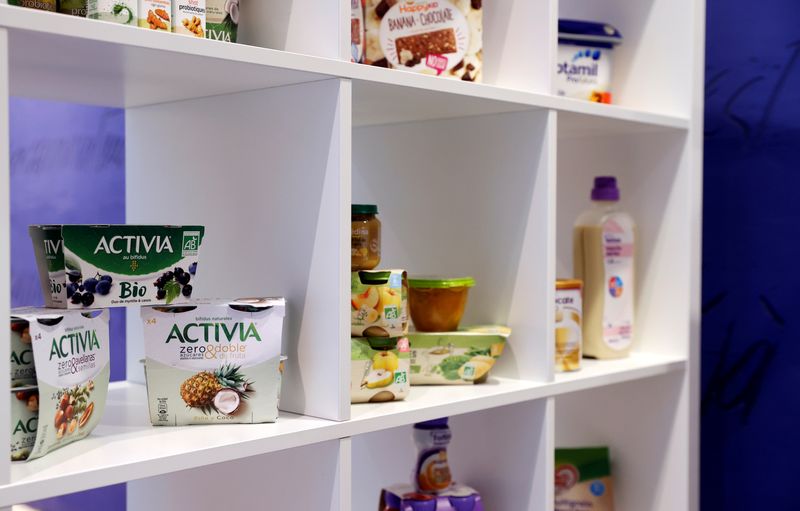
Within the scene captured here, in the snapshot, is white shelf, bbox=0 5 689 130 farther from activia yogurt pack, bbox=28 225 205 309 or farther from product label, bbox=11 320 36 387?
product label, bbox=11 320 36 387

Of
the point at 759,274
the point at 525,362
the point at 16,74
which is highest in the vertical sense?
the point at 16,74

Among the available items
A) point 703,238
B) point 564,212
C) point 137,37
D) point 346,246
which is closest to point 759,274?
point 703,238

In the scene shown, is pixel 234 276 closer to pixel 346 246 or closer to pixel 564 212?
pixel 346 246

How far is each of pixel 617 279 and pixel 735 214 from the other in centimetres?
42

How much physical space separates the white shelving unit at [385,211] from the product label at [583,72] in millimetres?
75

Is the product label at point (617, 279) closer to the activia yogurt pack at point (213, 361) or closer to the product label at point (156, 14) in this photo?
the activia yogurt pack at point (213, 361)

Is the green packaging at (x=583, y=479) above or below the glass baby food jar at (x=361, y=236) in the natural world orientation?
below

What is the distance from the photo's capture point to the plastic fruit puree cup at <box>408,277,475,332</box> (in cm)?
155

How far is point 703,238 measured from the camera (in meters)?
2.13

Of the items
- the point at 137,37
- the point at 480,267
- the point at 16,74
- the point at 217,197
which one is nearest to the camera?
the point at 137,37

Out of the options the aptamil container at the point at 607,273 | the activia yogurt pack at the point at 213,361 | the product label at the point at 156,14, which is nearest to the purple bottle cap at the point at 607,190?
the aptamil container at the point at 607,273

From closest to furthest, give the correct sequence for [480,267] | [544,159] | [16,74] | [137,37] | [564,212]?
[137,37] → [16,74] → [544,159] → [480,267] → [564,212]

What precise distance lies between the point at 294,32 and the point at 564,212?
94 cm

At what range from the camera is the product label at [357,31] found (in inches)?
55.5
